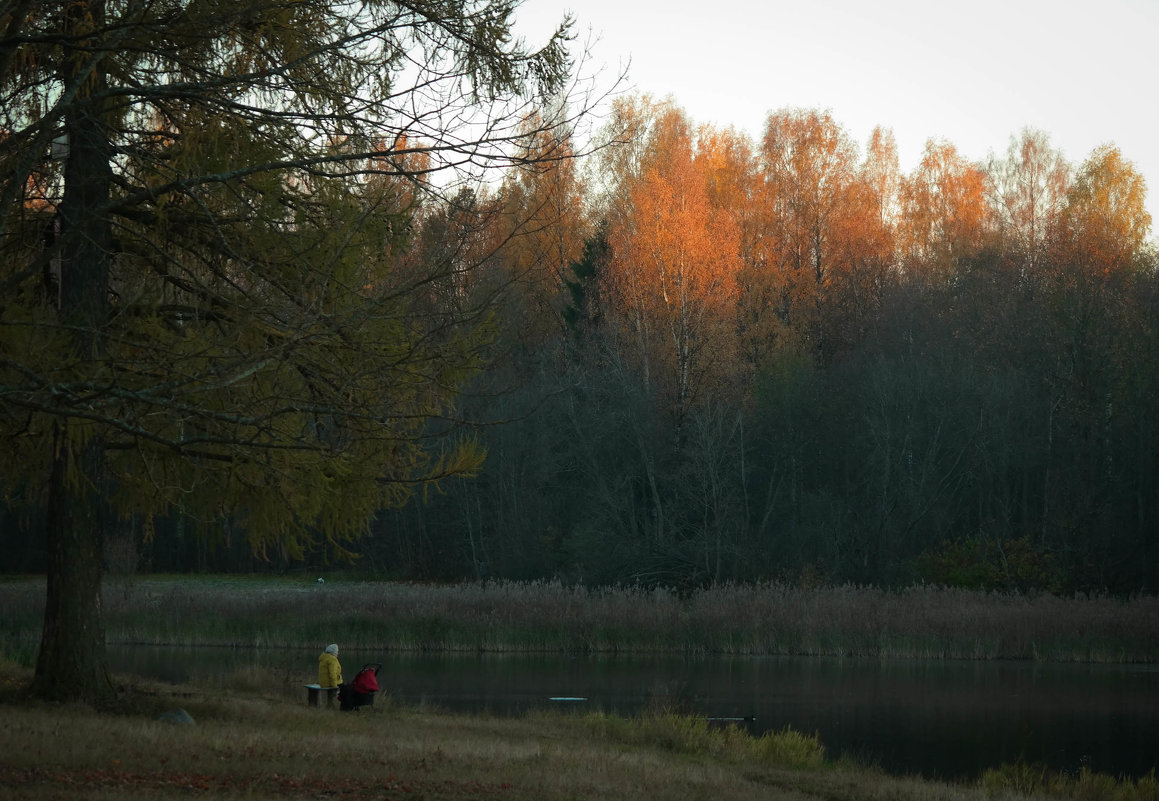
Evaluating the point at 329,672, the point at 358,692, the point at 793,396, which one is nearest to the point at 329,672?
the point at 329,672

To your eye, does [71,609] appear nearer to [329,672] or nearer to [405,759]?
[405,759]

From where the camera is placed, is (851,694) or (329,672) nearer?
(329,672)

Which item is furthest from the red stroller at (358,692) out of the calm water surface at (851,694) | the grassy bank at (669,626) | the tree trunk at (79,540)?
the grassy bank at (669,626)

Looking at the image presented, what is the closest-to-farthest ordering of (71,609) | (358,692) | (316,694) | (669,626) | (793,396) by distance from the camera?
(71,609)
(358,692)
(316,694)
(669,626)
(793,396)

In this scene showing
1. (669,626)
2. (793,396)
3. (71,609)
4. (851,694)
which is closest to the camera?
(71,609)

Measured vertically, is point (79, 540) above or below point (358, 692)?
above

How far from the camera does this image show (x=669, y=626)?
24.9 meters

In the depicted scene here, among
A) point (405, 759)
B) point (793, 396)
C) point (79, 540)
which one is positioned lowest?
point (405, 759)

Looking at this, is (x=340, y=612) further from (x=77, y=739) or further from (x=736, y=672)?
(x=77, y=739)

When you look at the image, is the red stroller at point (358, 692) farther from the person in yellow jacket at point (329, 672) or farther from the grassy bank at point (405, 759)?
the person in yellow jacket at point (329, 672)

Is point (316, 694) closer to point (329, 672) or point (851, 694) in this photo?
point (329, 672)

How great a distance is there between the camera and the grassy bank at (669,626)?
24.7m

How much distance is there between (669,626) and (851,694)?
217 inches

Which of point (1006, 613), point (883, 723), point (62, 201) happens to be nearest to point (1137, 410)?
point (1006, 613)
